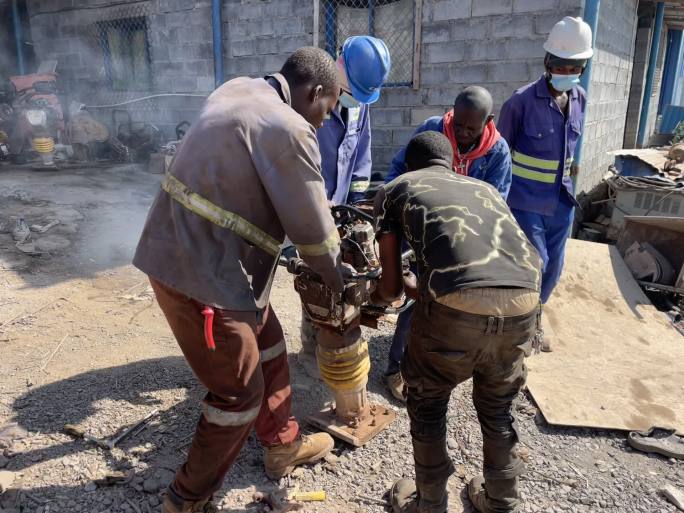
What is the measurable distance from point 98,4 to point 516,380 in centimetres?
1057

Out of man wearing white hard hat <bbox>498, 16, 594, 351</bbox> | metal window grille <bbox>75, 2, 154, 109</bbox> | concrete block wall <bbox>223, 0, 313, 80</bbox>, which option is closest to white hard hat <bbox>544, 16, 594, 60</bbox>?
man wearing white hard hat <bbox>498, 16, 594, 351</bbox>

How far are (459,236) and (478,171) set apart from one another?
1.31 m

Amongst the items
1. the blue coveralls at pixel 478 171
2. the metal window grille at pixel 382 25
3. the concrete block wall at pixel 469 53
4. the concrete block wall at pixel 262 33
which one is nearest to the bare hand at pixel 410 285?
the blue coveralls at pixel 478 171

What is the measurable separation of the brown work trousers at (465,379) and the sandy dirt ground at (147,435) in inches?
13.5

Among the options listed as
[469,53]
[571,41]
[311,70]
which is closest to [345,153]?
[311,70]

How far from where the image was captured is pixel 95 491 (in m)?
2.39

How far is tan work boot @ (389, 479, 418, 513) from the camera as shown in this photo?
2342 millimetres

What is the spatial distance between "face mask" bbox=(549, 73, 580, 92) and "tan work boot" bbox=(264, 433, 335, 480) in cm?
288

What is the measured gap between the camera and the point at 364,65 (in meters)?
3.17

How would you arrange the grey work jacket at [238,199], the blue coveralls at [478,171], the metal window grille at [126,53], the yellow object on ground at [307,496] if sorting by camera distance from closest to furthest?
1. the grey work jacket at [238,199]
2. the yellow object on ground at [307,496]
3. the blue coveralls at [478,171]
4. the metal window grille at [126,53]

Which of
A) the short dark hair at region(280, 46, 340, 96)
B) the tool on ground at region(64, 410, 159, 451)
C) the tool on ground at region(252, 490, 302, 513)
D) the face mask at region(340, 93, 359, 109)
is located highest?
the short dark hair at region(280, 46, 340, 96)

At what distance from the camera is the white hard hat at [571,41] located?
380cm

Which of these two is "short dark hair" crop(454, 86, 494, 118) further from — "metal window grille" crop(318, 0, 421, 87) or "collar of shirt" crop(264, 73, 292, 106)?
"metal window grille" crop(318, 0, 421, 87)

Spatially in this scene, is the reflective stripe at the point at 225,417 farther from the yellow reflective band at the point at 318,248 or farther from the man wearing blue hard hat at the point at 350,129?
the man wearing blue hard hat at the point at 350,129
